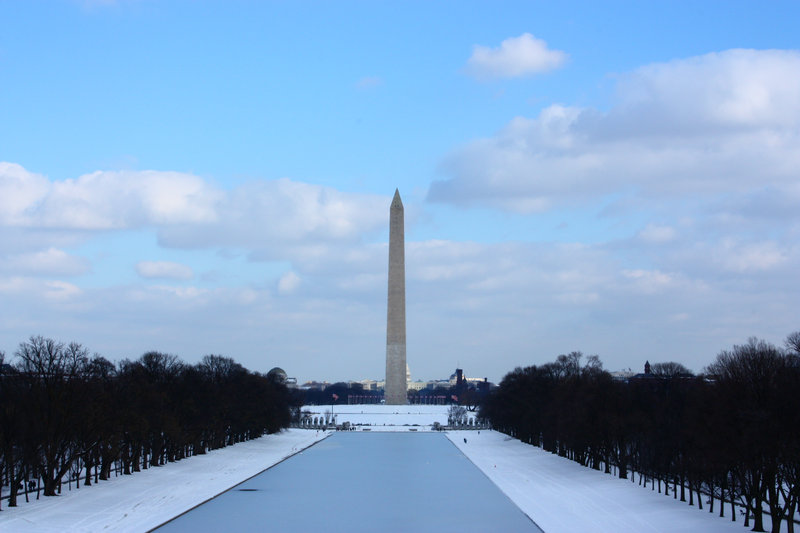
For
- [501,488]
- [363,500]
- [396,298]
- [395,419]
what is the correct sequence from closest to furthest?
[363,500] < [501,488] < [396,298] < [395,419]

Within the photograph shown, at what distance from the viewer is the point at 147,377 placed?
210 ft

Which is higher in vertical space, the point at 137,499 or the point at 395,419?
the point at 395,419

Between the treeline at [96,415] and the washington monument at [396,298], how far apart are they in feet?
132

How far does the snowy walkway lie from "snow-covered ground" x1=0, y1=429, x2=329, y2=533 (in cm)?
1459

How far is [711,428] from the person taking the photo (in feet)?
106

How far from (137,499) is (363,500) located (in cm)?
1003

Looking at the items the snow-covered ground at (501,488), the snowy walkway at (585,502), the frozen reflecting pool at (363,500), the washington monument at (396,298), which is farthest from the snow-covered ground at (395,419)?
the snowy walkway at (585,502)

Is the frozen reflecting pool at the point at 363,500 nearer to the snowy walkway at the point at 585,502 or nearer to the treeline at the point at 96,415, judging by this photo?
the snowy walkway at the point at 585,502

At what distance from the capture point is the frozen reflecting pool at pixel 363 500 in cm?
3412

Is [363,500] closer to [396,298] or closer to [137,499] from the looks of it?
[137,499]

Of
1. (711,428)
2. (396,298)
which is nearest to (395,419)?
(396,298)

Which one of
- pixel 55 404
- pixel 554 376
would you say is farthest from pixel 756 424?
pixel 554 376

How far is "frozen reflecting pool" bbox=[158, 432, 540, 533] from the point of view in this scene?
34.1m

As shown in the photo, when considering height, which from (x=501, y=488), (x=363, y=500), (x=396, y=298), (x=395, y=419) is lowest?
(x=363, y=500)
